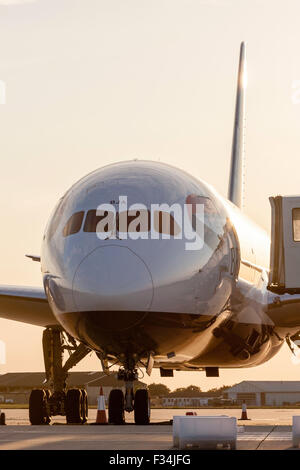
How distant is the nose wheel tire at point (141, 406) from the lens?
17.8 metres

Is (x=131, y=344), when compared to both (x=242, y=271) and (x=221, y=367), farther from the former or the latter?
(x=221, y=367)

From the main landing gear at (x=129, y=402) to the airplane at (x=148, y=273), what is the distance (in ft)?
0.07

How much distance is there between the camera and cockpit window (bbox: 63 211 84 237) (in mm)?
16194

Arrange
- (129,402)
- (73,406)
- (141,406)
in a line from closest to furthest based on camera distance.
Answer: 1. (129,402)
2. (141,406)
3. (73,406)

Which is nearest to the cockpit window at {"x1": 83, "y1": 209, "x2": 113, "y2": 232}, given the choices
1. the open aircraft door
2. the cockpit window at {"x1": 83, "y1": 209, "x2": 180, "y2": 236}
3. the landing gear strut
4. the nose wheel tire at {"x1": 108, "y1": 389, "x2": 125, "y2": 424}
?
the cockpit window at {"x1": 83, "y1": 209, "x2": 180, "y2": 236}

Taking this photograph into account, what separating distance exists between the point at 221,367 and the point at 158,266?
874 centimetres

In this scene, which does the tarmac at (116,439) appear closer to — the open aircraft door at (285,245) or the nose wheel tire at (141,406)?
the nose wheel tire at (141,406)

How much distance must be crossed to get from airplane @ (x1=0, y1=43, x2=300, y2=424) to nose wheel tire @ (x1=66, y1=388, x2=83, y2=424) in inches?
2.3

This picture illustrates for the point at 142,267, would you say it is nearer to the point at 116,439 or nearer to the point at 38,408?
the point at 116,439

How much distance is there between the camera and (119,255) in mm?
15375

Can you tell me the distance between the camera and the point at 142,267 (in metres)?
15.4

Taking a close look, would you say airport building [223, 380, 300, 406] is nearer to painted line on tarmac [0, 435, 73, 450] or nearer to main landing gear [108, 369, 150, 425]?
main landing gear [108, 369, 150, 425]

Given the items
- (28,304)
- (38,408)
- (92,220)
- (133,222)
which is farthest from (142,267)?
(28,304)

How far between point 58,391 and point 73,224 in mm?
6483
